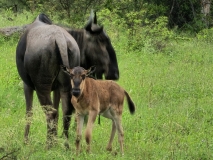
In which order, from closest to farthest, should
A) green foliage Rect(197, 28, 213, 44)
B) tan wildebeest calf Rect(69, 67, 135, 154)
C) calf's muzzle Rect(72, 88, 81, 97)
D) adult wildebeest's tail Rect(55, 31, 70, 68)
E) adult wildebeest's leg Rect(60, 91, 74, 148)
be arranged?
→ calf's muzzle Rect(72, 88, 81, 97) → tan wildebeest calf Rect(69, 67, 135, 154) → adult wildebeest's tail Rect(55, 31, 70, 68) → adult wildebeest's leg Rect(60, 91, 74, 148) → green foliage Rect(197, 28, 213, 44)

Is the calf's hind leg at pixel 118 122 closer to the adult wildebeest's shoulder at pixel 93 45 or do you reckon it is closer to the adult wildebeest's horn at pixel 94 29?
the adult wildebeest's shoulder at pixel 93 45

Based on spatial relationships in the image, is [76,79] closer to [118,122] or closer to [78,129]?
[78,129]

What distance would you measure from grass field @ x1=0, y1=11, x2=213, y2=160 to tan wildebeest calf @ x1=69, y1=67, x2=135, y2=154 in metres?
0.33

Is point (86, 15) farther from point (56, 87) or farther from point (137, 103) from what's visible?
point (56, 87)

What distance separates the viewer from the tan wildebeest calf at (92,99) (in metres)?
6.00

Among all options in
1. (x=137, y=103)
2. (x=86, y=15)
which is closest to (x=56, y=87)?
(x=137, y=103)

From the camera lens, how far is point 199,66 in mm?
13539

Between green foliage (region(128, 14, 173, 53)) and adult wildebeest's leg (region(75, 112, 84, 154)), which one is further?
green foliage (region(128, 14, 173, 53))

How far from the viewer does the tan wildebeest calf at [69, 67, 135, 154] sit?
600 centimetres

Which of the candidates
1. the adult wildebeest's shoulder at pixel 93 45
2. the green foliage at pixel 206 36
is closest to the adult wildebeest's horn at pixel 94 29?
the adult wildebeest's shoulder at pixel 93 45

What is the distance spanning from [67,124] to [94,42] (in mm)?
1354

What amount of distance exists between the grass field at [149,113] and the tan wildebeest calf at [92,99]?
0.33 meters

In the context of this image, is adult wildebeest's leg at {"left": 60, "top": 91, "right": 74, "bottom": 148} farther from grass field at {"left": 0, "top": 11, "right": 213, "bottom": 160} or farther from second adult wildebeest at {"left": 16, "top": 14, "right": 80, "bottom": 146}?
grass field at {"left": 0, "top": 11, "right": 213, "bottom": 160}

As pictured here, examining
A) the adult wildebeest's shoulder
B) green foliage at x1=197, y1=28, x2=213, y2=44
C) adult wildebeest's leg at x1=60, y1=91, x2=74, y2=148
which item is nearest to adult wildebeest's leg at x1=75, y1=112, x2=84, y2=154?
adult wildebeest's leg at x1=60, y1=91, x2=74, y2=148
